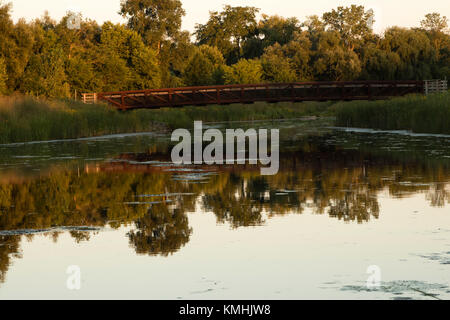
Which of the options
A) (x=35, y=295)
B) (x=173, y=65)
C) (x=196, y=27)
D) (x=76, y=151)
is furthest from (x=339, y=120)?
(x=196, y=27)

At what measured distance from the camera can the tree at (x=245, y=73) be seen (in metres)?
98.7

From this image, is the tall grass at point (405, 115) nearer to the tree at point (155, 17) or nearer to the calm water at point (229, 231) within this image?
the calm water at point (229, 231)

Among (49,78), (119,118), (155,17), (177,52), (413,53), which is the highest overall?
(155,17)

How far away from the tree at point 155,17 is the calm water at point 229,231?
9454 cm

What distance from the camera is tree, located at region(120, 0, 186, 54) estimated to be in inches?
4616

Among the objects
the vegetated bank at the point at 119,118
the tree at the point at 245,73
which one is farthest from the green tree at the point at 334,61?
the vegetated bank at the point at 119,118

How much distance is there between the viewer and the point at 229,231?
12.8 m

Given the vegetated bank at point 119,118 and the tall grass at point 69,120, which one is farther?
the tall grass at point 69,120

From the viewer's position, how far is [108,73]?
86688 millimetres

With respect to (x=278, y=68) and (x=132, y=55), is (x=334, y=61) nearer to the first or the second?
(x=278, y=68)

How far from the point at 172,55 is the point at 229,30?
16.1 meters
